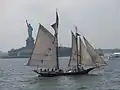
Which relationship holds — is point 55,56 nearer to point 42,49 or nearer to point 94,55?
point 42,49

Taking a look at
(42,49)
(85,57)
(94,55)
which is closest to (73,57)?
(85,57)

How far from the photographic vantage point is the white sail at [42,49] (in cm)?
6938

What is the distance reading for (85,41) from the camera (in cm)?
7538

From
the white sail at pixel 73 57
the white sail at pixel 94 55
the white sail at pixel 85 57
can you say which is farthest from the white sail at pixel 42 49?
the white sail at pixel 94 55

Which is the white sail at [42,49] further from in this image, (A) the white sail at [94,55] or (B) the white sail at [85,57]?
(A) the white sail at [94,55]

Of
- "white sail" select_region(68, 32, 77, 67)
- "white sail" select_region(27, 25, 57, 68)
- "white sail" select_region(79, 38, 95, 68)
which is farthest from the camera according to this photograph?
"white sail" select_region(68, 32, 77, 67)

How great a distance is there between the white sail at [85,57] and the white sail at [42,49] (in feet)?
25.1

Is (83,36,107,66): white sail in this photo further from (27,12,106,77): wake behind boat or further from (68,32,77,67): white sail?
(68,32,77,67): white sail

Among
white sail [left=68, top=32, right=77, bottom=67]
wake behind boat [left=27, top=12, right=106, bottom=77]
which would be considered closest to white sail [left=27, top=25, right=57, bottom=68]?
wake behind boat [left=27, top=12, right=106, bottom=77]

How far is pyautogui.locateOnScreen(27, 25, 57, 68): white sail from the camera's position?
6938 cm

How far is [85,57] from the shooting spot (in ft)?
247

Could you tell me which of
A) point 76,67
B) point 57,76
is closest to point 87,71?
point 76,67

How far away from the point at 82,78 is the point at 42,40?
10.8 meters

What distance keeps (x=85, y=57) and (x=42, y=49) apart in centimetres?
1032
